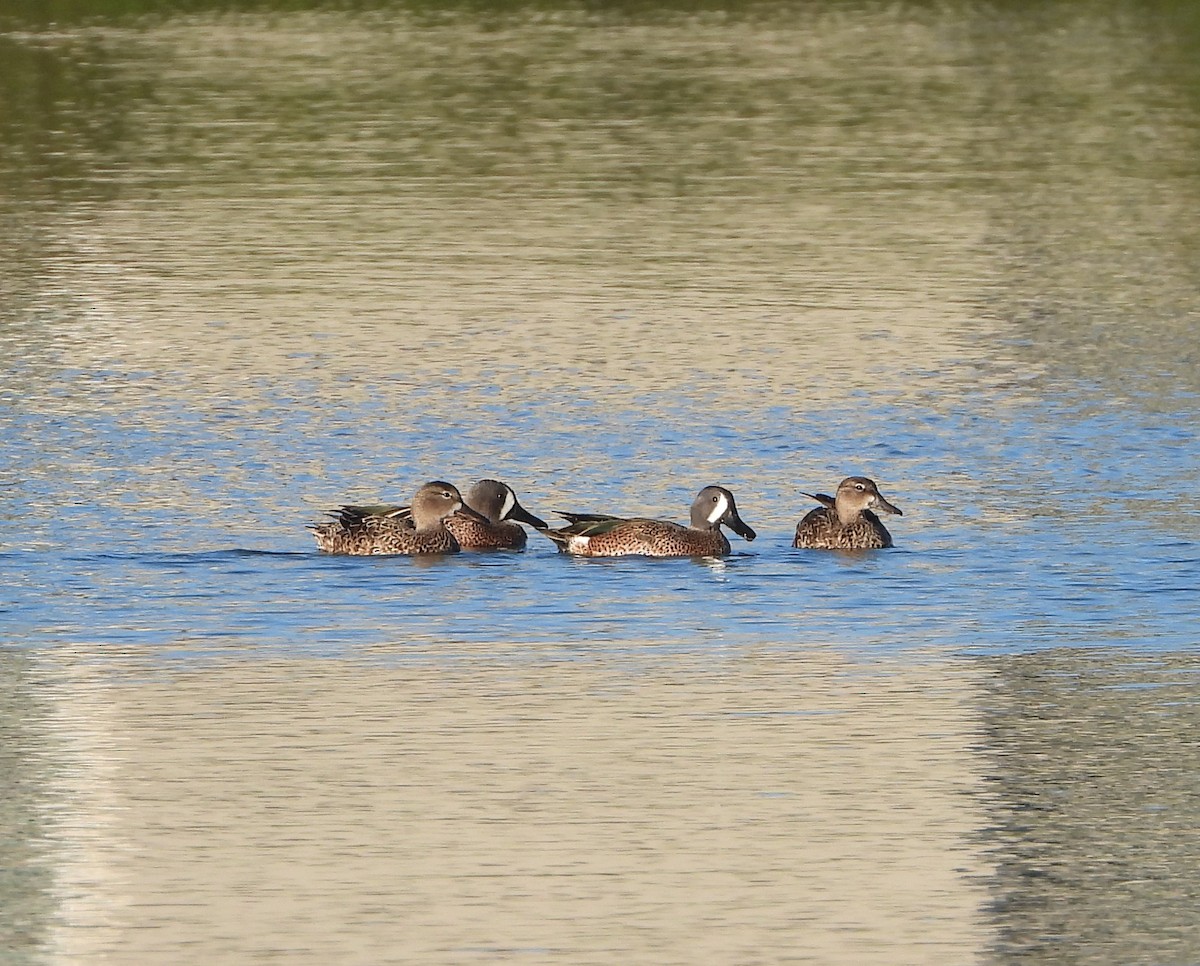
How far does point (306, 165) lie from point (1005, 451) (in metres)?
19.0

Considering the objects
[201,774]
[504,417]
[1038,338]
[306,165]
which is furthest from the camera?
[306,165]

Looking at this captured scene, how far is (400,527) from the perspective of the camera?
627 inches

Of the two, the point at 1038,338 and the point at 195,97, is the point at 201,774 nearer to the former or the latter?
the point at 1038,338

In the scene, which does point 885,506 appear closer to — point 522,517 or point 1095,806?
point 522,517

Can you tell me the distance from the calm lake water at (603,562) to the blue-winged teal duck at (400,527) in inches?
9.7

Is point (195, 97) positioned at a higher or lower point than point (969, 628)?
higher

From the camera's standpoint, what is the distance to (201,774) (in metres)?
10.9

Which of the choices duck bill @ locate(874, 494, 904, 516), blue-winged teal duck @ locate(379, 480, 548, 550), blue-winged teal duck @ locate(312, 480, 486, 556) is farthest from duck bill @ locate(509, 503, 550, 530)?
duck bill @ locate(874, 494, 904, 516)

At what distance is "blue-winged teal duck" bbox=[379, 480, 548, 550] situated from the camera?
16.2 meters

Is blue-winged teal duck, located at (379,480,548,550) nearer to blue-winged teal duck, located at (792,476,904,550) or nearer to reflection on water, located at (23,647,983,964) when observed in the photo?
blue-winged teal duck, located at (792,476,904,550)

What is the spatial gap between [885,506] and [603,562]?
173 cm

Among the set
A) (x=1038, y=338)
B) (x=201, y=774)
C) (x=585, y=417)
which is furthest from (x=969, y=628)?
(x=1038, y=338)

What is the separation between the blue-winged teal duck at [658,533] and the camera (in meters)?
15.4

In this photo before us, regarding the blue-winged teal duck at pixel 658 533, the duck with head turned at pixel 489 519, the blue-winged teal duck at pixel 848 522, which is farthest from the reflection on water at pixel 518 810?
the duck with head turned at pixel 489 519
